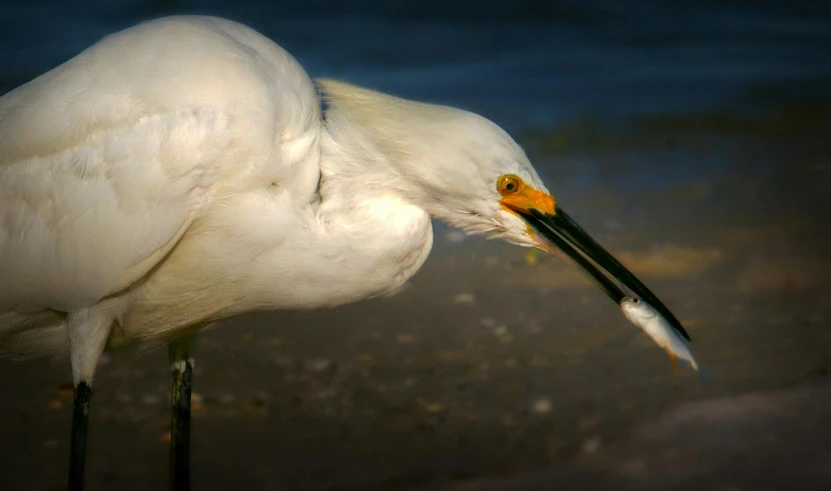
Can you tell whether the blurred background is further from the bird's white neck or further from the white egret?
the bird's white neck

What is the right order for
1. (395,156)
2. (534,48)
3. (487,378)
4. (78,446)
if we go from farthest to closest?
(534,48)
(487,378)
(78,446)
(395,156)

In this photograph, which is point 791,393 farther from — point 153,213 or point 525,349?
point 153,213

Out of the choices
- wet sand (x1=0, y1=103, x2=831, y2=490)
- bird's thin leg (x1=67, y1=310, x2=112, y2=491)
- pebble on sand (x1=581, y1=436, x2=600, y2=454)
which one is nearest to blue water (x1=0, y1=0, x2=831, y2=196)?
wet sand (x1=0, y1=103, x2=831, y2=490)

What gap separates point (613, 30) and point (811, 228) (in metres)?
5.44

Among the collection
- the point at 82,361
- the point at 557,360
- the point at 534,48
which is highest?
the point at 534,48

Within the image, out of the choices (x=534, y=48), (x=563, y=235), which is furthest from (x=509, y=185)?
(x=534, y=48)

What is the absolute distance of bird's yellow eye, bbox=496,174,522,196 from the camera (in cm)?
338

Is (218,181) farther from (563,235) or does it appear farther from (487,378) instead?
(487,378)

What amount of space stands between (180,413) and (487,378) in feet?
4.64

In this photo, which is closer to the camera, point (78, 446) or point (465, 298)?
point (78, 446)

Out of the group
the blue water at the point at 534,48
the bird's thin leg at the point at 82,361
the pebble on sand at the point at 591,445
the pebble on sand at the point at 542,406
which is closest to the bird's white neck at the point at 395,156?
the bird's thin leg at the point at 82,361

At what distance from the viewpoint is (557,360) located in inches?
196

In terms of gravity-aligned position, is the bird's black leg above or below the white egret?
below

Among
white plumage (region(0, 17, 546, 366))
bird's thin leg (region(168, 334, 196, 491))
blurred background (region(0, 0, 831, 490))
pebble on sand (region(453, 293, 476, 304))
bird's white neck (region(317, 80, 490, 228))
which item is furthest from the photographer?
pebble on sand (region(453, 293, 476, 304))
